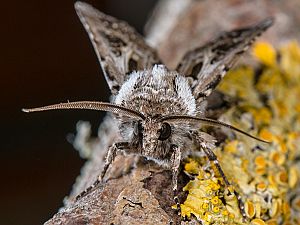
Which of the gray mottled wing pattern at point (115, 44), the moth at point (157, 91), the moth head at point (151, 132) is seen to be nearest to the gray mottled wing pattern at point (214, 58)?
the moth at point (157, 91)

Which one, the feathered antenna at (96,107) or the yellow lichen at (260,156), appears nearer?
the feathered antenna at (96,107)

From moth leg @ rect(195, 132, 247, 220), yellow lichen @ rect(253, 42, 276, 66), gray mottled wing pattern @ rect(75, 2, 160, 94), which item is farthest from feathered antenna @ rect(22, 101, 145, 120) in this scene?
yellow lichen @ rect(253, 42, 276, 66)

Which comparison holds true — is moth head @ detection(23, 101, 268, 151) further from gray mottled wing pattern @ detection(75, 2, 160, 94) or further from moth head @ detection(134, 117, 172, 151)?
gray mottled wing pattern @ detection(75, 2, 160, 94)

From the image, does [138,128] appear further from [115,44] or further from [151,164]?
[115,44]

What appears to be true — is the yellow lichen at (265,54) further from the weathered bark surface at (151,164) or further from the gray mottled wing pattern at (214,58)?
the gray mottled wing pattern at (214,58)

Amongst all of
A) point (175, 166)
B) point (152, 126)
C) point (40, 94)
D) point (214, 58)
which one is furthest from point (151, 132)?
point (214, 58)

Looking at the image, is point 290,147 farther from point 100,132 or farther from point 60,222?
point 60,222

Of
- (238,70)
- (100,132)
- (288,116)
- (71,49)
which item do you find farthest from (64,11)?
(288,116)
